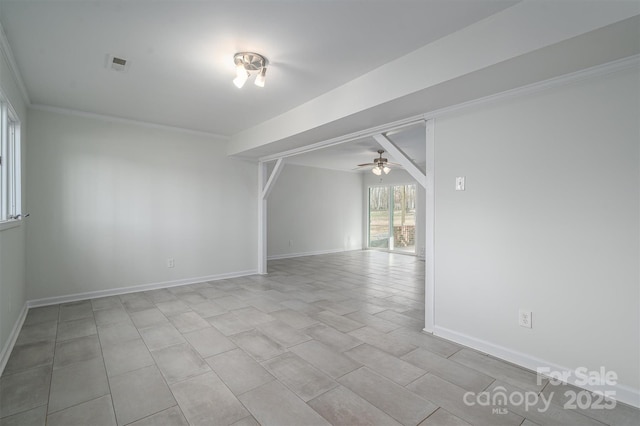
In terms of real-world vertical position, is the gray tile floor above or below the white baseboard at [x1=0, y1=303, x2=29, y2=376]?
below

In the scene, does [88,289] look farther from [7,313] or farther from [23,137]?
[23,137]

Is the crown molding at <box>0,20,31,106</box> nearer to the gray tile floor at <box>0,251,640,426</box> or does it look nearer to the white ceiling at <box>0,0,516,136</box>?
the white ceiling at <box>0,0,516,136</box>

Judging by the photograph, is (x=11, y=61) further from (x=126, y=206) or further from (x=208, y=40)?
(x=126, y=206)

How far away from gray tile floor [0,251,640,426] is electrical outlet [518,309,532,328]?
344mm

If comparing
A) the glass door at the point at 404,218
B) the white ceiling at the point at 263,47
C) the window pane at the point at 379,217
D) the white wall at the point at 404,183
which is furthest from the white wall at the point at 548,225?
the window pane at the point at 379,217

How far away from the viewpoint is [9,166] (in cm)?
300

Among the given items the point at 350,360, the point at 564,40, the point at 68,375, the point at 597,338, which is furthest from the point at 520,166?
the point at 68,375

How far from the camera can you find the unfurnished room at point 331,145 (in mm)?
1888

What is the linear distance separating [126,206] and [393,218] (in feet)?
23.5

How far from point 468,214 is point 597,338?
1224 mm

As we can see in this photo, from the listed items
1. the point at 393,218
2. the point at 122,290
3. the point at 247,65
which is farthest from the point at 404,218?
the point at 247,65

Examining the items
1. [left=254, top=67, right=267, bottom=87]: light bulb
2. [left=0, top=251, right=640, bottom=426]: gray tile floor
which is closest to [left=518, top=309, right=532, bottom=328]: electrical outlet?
[left=0, top=251, right=640, bottom=426]: gray tile floor

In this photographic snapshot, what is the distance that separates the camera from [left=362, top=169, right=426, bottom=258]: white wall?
26.7ft

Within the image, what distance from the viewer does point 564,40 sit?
5.53 feet
